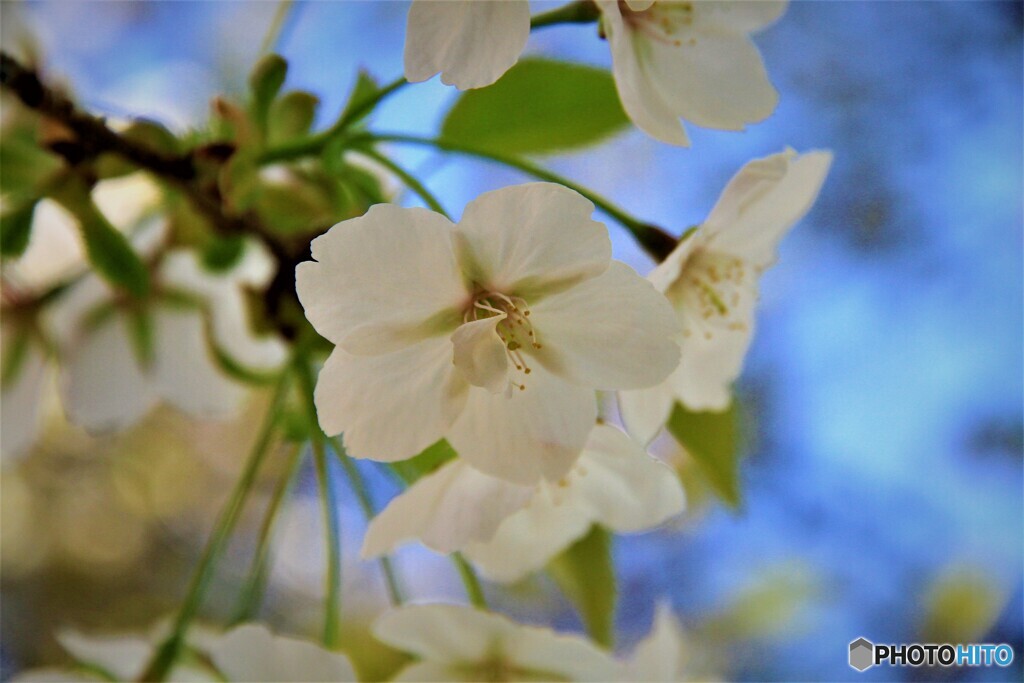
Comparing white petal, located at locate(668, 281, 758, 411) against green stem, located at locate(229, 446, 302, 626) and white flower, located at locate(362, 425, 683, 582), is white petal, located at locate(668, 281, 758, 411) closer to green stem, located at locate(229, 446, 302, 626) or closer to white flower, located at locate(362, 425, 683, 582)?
white flower, located at locate(362, 425, 683, 582)

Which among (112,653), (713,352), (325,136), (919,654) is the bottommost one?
(919,654)

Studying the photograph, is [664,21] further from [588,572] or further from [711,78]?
[588,572]

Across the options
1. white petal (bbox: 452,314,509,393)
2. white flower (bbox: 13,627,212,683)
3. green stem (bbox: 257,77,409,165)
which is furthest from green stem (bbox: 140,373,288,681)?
white petal (bbox: 452,314,509,393)

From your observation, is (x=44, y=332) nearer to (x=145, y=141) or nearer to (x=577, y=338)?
(x=145, y=141)

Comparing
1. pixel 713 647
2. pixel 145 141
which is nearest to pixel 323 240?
pixel 145 141

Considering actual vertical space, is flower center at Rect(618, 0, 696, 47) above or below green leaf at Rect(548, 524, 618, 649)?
above

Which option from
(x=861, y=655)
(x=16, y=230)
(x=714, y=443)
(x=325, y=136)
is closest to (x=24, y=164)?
(x=16, y=230)

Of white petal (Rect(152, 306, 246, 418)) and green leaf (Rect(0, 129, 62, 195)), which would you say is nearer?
green leaf (Rect(0, 129, 62, 195))
